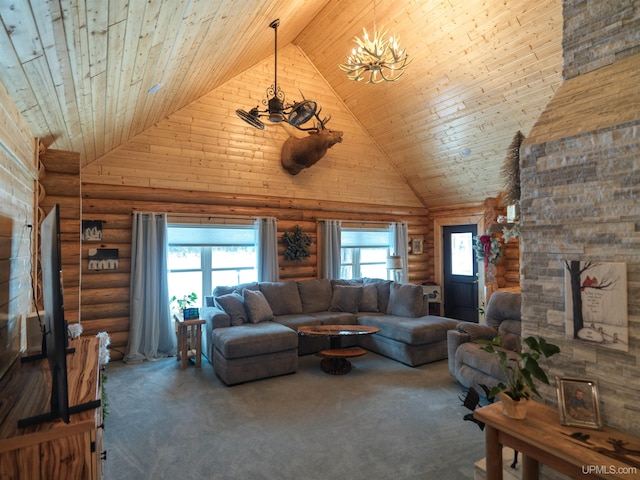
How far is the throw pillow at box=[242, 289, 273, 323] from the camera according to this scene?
5008 mm

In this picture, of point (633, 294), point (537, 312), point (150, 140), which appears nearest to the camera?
point (633, 294)

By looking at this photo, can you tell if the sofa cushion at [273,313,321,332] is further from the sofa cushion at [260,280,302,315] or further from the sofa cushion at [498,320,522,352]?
the sofa cushion at [498,320,522,352]

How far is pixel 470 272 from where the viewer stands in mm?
7598

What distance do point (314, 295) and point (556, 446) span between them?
4.59 meters

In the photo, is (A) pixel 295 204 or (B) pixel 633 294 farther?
(A) pixel 295 204

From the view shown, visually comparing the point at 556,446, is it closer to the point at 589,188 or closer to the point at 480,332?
the point at 589,188

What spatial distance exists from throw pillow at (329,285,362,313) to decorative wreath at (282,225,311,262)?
3.09 ft

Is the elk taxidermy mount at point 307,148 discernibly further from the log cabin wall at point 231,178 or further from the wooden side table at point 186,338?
the wooden side table at point 186,338

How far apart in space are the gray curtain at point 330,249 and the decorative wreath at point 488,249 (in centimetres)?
273

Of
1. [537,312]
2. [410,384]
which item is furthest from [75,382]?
[410,384]

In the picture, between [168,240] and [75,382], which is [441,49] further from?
Result: [75,382]

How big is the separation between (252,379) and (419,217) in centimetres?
556

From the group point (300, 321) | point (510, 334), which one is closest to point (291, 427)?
point (300, 321)

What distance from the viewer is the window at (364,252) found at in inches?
288
